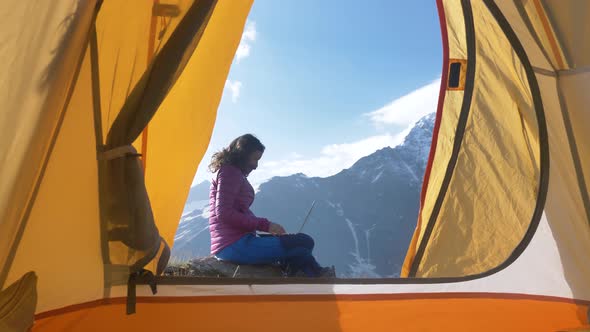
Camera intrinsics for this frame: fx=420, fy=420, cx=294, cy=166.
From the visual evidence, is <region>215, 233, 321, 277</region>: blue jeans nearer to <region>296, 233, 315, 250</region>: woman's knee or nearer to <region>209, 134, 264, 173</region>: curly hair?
<region>296, 233, 315, 250</region>: woman's knee

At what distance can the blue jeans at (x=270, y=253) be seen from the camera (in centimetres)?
260

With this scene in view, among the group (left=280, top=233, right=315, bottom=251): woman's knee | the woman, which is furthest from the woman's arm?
(left=280, top=233, right=315, bottom=251): woman's knee

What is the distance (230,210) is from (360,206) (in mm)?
60219

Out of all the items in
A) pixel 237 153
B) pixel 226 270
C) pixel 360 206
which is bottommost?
pixel 226 270

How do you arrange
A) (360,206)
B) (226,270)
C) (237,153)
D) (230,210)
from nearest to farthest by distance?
(226,270) → (230,210) → (237,153) → (360,206)

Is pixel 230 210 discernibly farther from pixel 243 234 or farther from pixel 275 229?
pixel 275 229

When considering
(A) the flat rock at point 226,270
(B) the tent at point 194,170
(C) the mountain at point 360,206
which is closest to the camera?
(B) the tent at point 194,170

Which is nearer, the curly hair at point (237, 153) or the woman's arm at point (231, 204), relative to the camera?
the woman's arm at point (231, 204)

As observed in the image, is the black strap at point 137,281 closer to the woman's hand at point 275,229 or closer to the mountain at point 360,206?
the woman's hand at point 275,229

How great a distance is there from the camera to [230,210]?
2.65 m

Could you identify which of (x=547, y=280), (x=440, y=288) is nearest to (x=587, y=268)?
(x=547, y=280)

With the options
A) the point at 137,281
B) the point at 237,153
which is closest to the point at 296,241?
the point at 237,153

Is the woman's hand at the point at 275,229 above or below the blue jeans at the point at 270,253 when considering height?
above

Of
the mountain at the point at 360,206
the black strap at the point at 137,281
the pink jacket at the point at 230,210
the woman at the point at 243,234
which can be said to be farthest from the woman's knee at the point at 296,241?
the mountain at the point at 360,206
